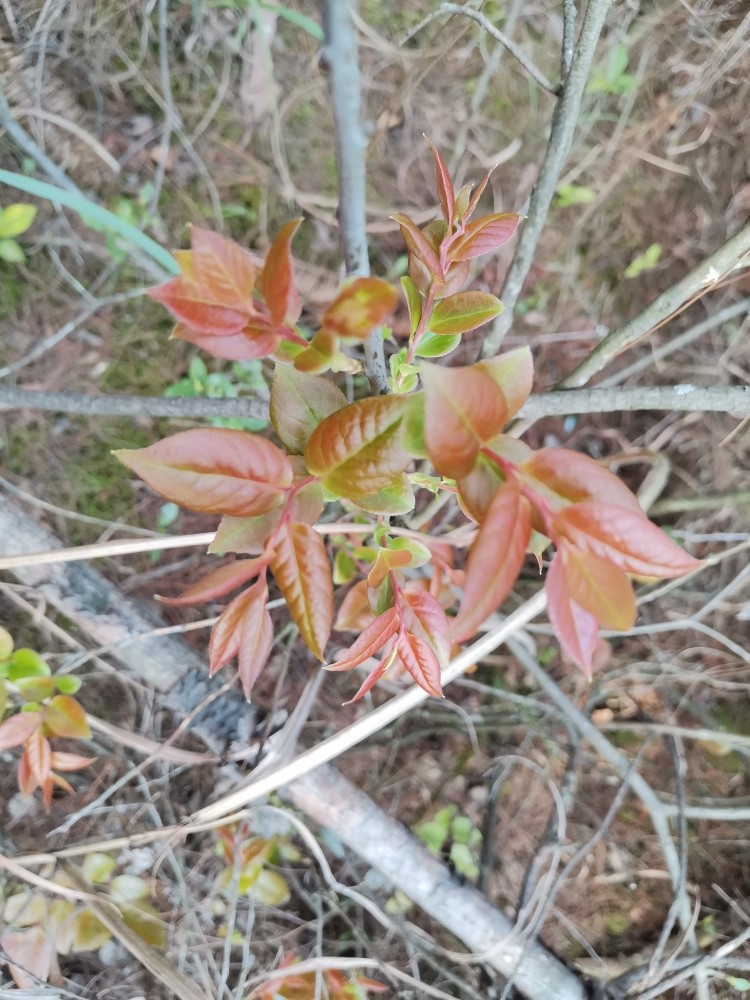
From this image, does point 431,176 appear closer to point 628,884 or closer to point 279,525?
point 279,525

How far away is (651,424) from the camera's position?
1549mm

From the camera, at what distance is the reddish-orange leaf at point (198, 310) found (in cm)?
47

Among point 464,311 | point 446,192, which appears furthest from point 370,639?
point 446,192

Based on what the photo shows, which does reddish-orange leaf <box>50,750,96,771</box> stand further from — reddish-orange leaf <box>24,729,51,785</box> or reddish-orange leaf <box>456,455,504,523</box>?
reddish-orange leaf <box>456,455,504,523</box>

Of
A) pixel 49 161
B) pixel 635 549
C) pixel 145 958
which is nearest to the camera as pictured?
pixel 635 549

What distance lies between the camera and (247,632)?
63 centimetres

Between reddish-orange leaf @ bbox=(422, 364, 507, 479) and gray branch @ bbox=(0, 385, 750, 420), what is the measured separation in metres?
0.46

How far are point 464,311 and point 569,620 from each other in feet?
1.18

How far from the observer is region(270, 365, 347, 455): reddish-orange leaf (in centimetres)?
61

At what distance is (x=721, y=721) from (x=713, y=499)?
1.93 ft

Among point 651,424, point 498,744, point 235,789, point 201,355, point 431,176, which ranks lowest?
point 498,744

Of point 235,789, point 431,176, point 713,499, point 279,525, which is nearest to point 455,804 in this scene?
point 235,789

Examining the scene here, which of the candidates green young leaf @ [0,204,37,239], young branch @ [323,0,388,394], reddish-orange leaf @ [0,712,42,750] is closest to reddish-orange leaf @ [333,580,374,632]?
young branch @ [323,0,388,394]

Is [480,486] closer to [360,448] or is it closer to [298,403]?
[360,448]
